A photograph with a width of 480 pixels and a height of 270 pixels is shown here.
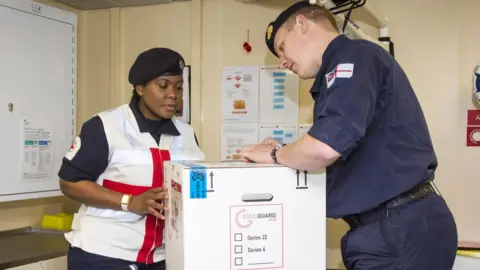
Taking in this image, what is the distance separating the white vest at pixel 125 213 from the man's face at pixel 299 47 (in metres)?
0.63

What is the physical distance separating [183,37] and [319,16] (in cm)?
141

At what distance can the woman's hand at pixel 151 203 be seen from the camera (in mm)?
1492

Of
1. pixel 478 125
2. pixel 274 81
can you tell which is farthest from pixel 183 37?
pixel 478 125

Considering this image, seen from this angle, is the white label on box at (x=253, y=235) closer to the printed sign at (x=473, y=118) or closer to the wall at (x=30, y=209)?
the printed sign at (x=473, y=118)

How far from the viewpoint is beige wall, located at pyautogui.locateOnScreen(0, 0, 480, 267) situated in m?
2.34

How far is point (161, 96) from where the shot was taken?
1802 mm

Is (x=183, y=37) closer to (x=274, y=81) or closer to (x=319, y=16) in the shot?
(x=274, y=81)

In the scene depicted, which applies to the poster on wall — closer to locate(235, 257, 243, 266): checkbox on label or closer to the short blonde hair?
the short blonde hair

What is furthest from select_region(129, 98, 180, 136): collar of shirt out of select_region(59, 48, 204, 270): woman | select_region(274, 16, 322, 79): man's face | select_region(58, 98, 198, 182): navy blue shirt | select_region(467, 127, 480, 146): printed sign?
select_region(467, 127, 480, 146): printed sign

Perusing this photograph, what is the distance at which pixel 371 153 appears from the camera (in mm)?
1281

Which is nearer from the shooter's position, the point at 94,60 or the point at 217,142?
the point at 217,142

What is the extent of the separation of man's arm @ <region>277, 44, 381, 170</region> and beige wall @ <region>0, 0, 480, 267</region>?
1.28 meters

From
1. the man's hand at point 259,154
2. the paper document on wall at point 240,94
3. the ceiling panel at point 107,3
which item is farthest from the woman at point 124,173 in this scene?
the ceiling panel at point 107,3

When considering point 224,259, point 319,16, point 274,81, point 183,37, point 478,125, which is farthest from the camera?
point 183,37
